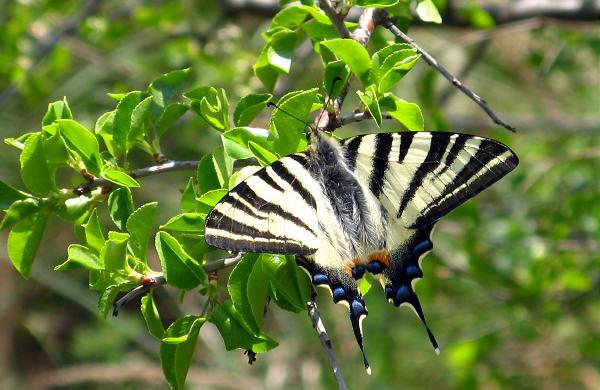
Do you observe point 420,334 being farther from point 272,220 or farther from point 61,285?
point 272,220

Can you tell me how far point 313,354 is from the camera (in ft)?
14.4

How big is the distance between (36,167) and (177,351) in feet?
1.27

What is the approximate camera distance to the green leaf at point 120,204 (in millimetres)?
1336

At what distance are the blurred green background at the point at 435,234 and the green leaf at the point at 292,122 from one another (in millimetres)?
584

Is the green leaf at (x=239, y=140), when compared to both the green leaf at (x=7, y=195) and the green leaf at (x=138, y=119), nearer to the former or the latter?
the green leaf at (x=138, y=119)

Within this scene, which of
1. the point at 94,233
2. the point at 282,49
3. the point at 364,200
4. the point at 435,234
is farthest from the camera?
the point at 435,234

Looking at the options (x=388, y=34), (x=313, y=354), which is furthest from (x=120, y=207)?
(x=313, y=354)

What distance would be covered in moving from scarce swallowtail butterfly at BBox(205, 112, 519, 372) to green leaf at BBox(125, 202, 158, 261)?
0.44ft

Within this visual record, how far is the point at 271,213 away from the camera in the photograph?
1423mm

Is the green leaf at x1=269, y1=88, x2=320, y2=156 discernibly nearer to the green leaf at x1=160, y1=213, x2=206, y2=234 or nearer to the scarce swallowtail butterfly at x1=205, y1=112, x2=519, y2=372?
the scarce swallowtail butterfly at x1=205, y1=112, x2=519, y2=372

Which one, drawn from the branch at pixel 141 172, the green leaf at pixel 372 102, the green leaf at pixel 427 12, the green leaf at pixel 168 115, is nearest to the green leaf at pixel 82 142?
the branch at pixel 141 172

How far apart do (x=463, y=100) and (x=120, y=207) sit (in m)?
4.10

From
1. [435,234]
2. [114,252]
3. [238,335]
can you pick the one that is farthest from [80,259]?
[435,234]

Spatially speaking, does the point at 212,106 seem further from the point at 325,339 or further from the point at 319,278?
the point at 325,339
